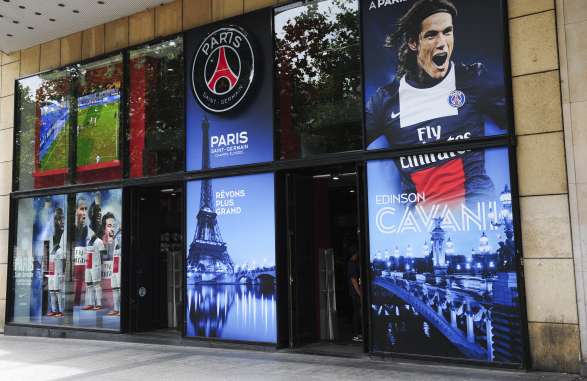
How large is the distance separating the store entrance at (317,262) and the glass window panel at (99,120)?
13.1ft

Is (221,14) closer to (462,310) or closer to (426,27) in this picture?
(426,27)

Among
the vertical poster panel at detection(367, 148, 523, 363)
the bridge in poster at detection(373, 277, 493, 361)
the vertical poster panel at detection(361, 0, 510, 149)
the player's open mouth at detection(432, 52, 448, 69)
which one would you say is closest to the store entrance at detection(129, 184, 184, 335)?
the vertical poster panel at detection(367, 148, 523, 363)

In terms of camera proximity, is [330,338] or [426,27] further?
[330,338]

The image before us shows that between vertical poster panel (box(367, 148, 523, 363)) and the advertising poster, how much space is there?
7.22 meters

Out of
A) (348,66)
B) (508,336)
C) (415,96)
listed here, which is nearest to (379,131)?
(415,96)

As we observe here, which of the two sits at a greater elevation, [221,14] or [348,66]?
[221,14]

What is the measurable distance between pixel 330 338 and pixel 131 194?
4813mm

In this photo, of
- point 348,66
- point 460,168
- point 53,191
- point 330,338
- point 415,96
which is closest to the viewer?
point 460,168

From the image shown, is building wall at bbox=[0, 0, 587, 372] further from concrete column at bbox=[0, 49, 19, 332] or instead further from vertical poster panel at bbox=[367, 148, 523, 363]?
concrete column at bbox=[0, 49, 19, 332]

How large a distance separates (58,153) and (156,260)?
128 inches

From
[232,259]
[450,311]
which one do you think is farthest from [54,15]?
[450,311]

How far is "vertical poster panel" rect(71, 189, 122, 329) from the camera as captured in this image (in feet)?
37.4

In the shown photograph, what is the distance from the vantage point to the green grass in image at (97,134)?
38.2ft

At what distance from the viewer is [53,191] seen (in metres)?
12.4
